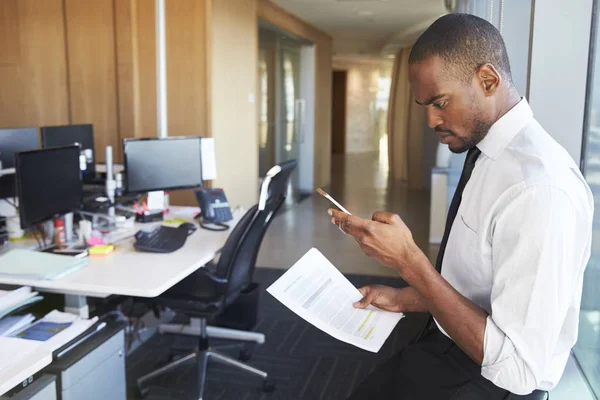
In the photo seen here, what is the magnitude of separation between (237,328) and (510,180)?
294 cm

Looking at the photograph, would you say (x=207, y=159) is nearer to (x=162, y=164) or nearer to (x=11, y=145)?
(x=162, y=164)

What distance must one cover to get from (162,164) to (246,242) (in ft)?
3.37

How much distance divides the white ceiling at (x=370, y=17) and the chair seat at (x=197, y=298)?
17.4ft

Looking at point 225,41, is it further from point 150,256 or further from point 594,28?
point 594,28

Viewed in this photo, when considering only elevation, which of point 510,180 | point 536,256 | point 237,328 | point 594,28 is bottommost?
point 237,328

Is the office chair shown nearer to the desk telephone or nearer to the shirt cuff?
the desk telephone

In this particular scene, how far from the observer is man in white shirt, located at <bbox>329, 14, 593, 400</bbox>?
118 cm

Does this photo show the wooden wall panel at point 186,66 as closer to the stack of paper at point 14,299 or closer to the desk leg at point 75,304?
the desk leg at point 75,304

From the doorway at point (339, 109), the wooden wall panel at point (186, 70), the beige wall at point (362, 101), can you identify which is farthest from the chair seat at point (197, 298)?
the doorway at point (339, 109)

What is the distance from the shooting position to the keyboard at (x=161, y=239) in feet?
9.45

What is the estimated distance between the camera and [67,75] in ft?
19.7

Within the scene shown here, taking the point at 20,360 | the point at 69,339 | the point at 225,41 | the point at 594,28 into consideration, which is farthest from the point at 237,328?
the point at 225,41

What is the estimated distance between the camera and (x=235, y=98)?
21.7 feet

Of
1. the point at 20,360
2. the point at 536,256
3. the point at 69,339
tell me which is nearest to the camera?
the point at 536,256
